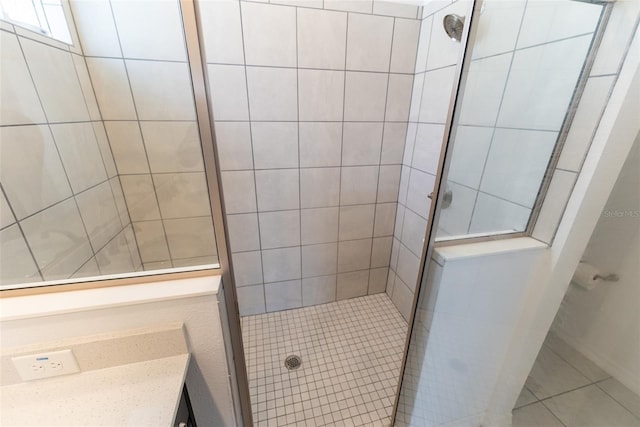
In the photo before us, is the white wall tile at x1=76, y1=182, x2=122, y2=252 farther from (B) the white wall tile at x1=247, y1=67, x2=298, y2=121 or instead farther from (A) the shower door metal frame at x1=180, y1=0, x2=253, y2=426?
(B) the white wall tile at x1=247, y1=67, x2=298, y2=121

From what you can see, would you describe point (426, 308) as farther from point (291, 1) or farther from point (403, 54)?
point (291, 1)

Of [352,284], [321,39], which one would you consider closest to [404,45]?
[321,39]

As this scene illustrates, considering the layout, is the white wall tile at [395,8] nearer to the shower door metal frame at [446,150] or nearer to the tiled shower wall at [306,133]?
→ the tiled shower wall at [306,133]

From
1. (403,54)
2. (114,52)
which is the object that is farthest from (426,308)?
(114,52)

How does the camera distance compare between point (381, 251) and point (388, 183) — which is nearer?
point (388, 183)

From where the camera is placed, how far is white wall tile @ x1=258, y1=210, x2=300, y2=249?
1604mm

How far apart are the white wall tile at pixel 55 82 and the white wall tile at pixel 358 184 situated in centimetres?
129

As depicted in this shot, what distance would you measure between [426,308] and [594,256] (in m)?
0.62

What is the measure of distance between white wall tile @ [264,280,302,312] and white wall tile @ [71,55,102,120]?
4.29 feet

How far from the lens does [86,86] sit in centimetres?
108

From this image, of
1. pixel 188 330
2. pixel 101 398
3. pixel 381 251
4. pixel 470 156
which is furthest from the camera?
pixel 381 251

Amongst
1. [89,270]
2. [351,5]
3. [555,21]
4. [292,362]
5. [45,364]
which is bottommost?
[292,362]

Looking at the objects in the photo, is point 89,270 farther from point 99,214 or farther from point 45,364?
point 99,214

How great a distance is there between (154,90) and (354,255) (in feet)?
Result: 4.95
